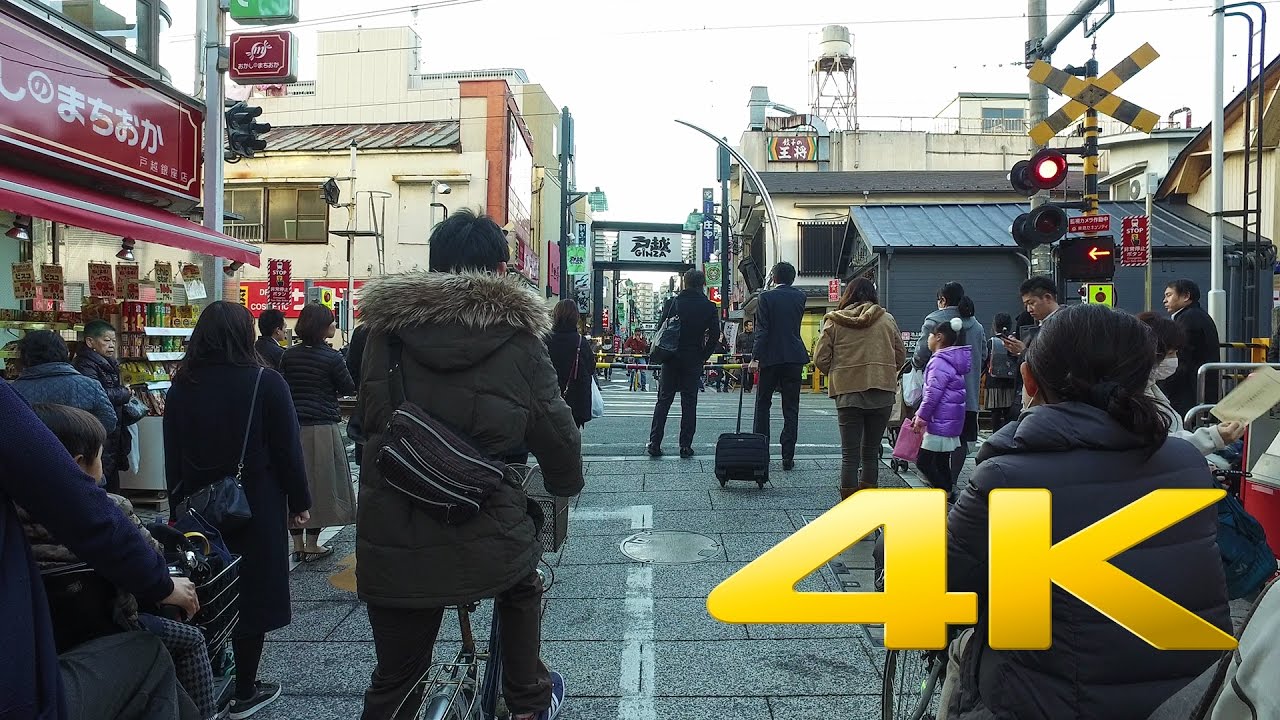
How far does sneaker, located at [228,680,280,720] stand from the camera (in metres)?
3.54

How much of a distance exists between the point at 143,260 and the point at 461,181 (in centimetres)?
2048

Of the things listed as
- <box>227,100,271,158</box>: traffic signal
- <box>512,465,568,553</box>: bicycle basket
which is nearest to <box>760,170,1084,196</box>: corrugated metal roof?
<box>227,100,271,158</box>: traffic signal

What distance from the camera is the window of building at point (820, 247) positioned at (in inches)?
1307

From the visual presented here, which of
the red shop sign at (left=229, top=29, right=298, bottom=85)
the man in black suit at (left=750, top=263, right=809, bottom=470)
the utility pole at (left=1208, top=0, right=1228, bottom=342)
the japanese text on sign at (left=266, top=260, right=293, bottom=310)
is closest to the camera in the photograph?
the man in black suit at (left=750, top=263, right=809, bottom=470)

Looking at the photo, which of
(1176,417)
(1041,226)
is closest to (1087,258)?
(1041,226)

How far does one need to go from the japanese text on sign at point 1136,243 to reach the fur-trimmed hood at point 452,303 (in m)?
10.9

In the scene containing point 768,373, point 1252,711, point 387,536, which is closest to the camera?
point 1252,711

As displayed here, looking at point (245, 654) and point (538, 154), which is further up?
point (538, 154)

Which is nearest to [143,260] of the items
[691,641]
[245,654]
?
[245,654]

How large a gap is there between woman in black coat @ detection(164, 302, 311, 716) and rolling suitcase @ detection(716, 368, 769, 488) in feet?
14.4

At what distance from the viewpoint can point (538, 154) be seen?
5153 centimetres

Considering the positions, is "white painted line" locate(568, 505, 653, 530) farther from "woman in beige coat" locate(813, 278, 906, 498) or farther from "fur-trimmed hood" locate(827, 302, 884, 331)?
"fur-trimmed hood" locate(827, 302, 884, 331)

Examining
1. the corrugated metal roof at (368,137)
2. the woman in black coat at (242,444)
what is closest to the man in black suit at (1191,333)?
the woman in black coat at (242,444)

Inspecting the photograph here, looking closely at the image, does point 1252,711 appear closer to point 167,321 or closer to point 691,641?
point 691,641
